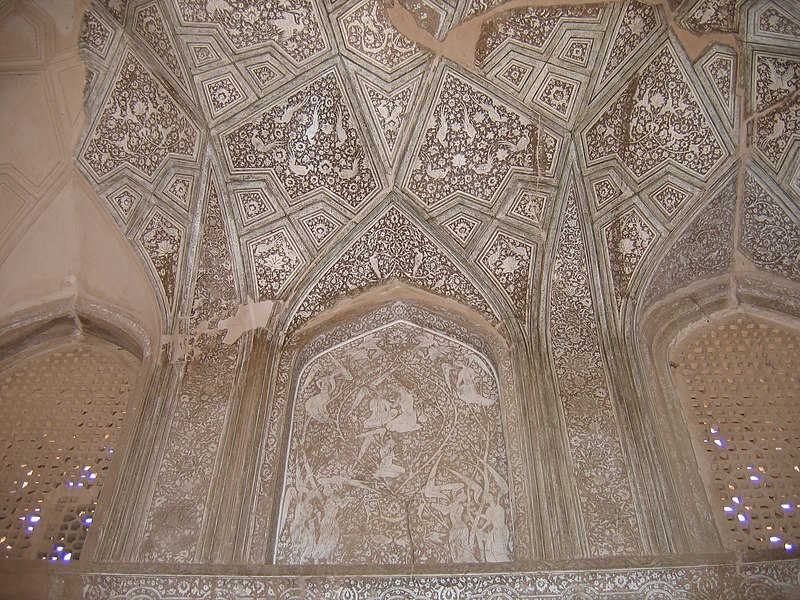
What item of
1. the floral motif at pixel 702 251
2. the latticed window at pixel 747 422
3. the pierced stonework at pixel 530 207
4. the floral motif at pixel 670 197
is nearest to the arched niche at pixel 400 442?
the pierced stonework at pixel 530 207

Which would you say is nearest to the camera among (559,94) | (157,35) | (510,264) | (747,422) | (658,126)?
(747,422)

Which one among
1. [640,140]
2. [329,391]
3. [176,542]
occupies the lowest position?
[176,542]

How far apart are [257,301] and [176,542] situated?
7.09 ft

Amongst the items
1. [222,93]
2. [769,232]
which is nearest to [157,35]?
[222,93]

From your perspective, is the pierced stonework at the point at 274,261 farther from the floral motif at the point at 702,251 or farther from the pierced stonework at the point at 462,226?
the floral motif at the point at 702,251

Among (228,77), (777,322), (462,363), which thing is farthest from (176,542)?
(777,322)

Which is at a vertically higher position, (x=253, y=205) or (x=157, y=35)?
(x=157, y=35)

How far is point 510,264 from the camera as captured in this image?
20.0 feet

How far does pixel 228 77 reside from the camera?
5.89m

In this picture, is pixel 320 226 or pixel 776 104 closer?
pixel 776 104

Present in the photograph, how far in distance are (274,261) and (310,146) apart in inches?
40.9

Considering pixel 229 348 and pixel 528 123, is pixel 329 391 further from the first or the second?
pixel 528 123

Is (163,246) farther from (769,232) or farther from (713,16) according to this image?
(769,232)

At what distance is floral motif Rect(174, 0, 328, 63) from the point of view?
571 centimetres
